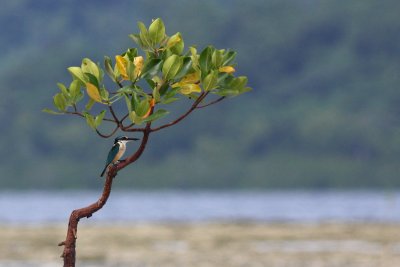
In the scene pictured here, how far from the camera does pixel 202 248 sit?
6794 cm

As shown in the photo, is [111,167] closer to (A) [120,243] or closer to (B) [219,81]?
(B) [219,81]

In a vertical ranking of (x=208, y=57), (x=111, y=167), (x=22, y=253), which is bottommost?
(x=111, y=167)

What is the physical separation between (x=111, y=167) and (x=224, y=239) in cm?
6725

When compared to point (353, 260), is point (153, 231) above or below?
above

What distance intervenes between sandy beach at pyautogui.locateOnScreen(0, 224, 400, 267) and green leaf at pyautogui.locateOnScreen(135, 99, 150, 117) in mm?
39036

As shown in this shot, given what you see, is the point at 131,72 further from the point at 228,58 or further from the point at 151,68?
the point at 228,58

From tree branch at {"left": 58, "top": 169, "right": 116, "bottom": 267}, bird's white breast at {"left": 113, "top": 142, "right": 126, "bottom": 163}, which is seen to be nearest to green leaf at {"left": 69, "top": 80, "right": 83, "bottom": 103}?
bird's white breast at {"left": 113, "top": 142, "right": 126, "bottom": 163}

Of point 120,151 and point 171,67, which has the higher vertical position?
point 171,67

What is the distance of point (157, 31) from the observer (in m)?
12.2

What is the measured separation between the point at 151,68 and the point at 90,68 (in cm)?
68

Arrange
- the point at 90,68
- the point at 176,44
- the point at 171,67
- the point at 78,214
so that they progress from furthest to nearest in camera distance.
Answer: the point at 78,214, the point at 176,44, the point at 90,68, the point at 171,67

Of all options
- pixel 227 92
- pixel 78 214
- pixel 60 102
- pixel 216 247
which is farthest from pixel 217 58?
pixel 216 247

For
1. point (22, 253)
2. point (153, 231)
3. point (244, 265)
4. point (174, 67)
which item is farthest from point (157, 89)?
point (153, 231)

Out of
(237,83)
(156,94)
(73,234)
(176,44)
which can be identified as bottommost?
(73,234)
